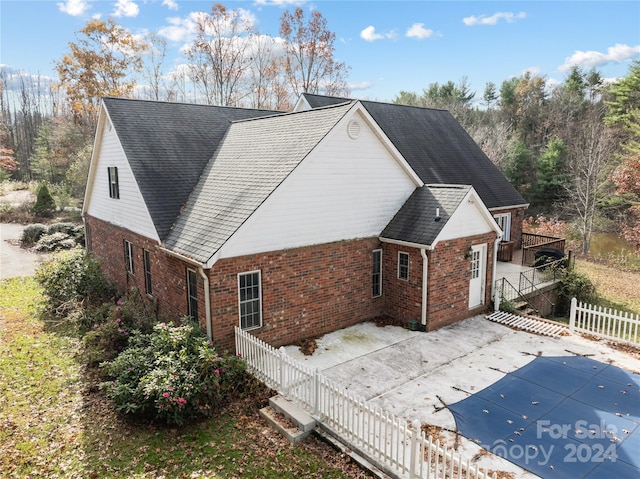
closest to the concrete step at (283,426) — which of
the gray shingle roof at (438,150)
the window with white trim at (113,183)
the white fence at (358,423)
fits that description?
the white fence at (358,423)

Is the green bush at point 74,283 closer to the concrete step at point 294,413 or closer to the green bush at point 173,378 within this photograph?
the green bush at point 173,378

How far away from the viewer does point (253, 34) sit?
39000 millimetres

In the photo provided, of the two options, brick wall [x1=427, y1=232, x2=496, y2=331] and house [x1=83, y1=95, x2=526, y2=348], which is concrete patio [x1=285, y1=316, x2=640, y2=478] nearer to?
brick wall [x1=427, y1=232, x2=496, y2=331]

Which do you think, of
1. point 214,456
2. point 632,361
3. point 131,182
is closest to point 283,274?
point 214,456

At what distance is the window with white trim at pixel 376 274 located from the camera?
44.0ft

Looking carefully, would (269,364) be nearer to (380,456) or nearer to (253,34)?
(380,456)

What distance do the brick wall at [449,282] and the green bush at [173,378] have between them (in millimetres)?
6095

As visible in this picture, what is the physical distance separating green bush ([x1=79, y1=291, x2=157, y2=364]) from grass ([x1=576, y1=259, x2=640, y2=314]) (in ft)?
59.0

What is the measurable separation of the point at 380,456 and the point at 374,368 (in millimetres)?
3408

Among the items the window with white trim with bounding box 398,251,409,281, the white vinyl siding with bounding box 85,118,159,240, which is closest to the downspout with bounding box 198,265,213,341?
the white vinyl siding with bounding box 85,118,159,240

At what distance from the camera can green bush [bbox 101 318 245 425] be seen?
8133 mm

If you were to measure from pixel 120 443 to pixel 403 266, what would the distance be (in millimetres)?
8690

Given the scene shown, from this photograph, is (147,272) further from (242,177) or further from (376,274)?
(376,274)

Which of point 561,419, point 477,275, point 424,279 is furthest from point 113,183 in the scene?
point 561,419
